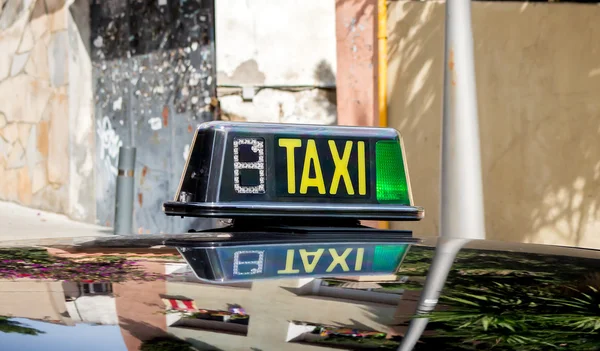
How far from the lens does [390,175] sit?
2.21 meters

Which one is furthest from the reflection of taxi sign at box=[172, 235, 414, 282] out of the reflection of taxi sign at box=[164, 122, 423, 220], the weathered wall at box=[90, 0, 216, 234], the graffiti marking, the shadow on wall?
the graffiti marking

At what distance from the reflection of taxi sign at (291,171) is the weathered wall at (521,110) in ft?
16.1

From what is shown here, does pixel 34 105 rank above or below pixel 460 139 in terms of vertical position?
above

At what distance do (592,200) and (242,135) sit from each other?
5084 mm

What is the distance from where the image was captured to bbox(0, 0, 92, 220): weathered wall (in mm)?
10664

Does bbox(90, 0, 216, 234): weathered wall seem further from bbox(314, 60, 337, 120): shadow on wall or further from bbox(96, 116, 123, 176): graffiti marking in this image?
bbox(314, 60, 337, 120): shadow on wall

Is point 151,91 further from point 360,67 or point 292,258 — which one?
point 292,258

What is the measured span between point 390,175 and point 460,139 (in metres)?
2.90

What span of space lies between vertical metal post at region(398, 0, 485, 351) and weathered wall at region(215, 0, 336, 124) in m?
2.89

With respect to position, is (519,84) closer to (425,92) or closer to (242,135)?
(425,92)

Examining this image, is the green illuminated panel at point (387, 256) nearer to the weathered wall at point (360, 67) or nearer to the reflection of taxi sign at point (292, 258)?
the reflection of taxi sign at point (292, 258)

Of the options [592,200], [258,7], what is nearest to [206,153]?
[592,200]

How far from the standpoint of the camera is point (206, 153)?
2119mm

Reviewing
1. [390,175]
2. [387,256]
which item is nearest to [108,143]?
[390,175]
